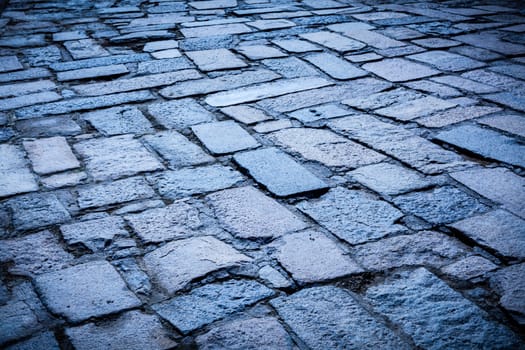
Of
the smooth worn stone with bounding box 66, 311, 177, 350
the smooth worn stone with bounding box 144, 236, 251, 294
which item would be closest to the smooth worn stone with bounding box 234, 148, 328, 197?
the smooth worn stone with bounding box 144, 236, 251, 294

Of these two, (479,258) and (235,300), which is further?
(479,258)

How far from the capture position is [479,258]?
193 centimetres

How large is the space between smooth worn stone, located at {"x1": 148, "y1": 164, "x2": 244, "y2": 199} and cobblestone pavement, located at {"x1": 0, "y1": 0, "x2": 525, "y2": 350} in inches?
0.5

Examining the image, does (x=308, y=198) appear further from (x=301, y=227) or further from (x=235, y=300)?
(x=235, y=300)

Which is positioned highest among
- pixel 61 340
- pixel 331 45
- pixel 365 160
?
pixel 331 45

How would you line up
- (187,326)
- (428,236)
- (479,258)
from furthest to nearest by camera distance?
(428,236) → (479,258) → (187,326)

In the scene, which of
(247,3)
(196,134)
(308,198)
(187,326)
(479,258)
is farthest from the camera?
(247,3)

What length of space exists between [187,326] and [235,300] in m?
0.21

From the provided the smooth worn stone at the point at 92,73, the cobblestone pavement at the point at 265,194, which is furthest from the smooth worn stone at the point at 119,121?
the smooth worn stone at the point at 92,73

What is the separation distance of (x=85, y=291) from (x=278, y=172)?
1.18 m

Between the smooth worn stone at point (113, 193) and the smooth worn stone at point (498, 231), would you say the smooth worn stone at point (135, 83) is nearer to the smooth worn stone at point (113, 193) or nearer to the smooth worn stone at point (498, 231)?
the smooth worn stone at point (113, 193)

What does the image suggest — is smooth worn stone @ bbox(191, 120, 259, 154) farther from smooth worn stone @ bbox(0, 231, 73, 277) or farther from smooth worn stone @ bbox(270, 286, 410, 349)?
smooth worn stone @ bbox(270, 286, 410, 349)

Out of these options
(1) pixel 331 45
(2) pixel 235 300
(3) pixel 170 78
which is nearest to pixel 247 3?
(1) pixel 331 45

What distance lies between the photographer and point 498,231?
6.78ft
